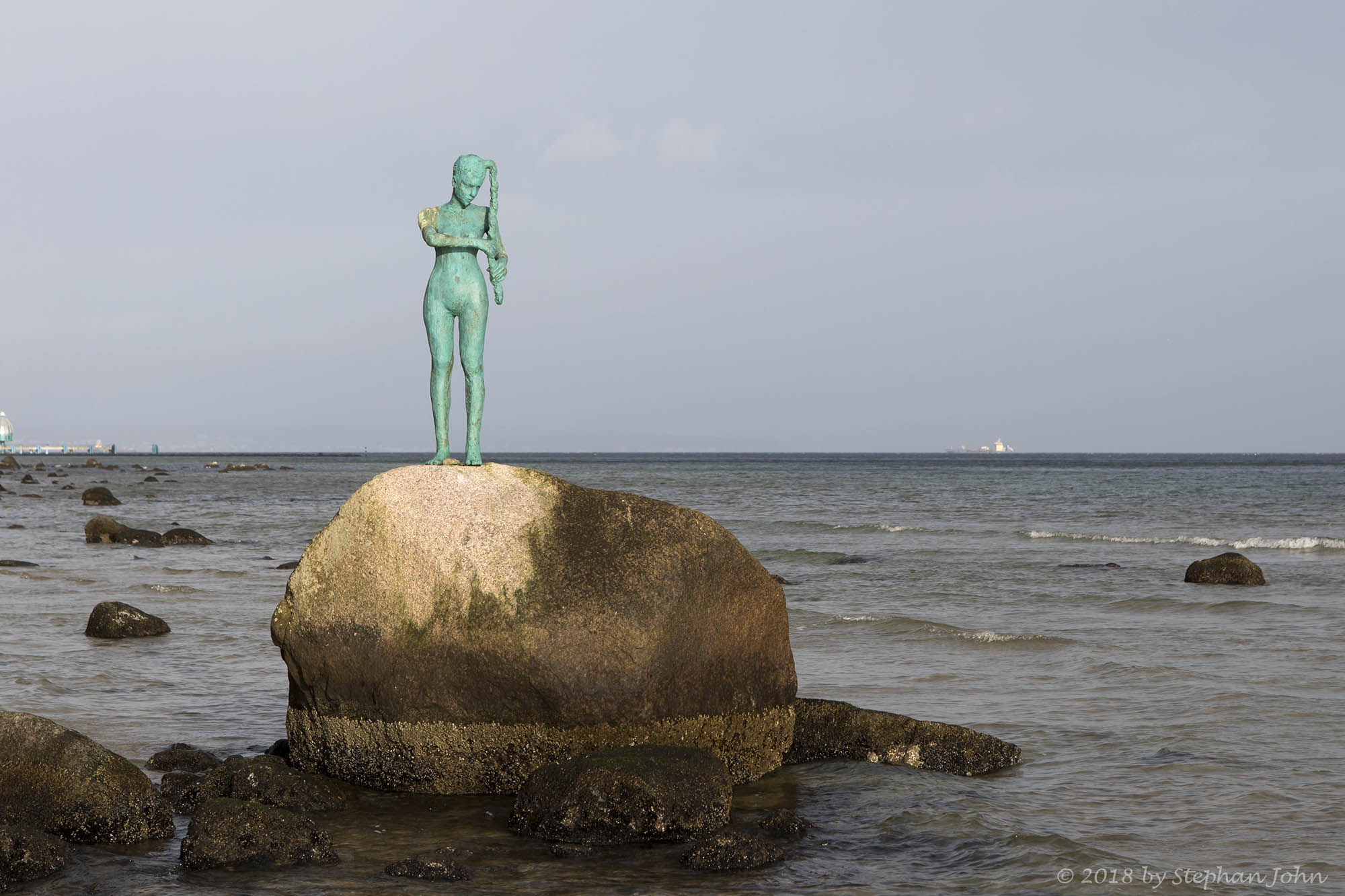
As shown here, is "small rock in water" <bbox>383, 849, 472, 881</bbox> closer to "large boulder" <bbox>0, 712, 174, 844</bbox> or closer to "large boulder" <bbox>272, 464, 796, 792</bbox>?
"large boulder" <bbox>272, 464, 796, 792</bbox>

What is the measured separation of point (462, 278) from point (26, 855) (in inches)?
201

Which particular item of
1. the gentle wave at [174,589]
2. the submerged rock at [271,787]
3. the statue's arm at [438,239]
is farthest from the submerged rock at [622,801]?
the gentle wave at [174,589]

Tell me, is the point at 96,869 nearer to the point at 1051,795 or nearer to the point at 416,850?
the point at 416,850

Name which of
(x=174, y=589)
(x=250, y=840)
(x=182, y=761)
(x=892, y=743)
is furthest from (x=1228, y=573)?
(x=250, y=840)

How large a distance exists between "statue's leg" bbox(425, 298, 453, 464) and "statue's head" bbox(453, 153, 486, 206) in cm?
89

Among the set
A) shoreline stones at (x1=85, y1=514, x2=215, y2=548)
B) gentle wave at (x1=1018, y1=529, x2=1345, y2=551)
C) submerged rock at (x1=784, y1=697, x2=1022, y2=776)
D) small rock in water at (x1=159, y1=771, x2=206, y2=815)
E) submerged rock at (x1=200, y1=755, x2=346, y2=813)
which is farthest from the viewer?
gentle wave at (x1=1018, y1=529, x2=1345, y2=551)

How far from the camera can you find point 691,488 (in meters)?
74.8

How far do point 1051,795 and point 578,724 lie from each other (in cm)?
351

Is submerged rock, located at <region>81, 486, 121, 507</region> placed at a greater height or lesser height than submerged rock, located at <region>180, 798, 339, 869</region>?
lesser

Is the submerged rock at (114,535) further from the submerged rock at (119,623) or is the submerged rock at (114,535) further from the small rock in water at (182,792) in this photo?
the small rock in water at (182,792)

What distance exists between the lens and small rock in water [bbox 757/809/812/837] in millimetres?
8219

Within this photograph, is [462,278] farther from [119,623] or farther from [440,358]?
[119,623]

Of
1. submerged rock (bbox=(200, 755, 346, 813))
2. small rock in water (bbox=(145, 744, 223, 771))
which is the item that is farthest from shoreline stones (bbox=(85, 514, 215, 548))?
submerged rock (bbox=(200, 755, 346, 813))

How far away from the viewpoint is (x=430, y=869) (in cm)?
721
